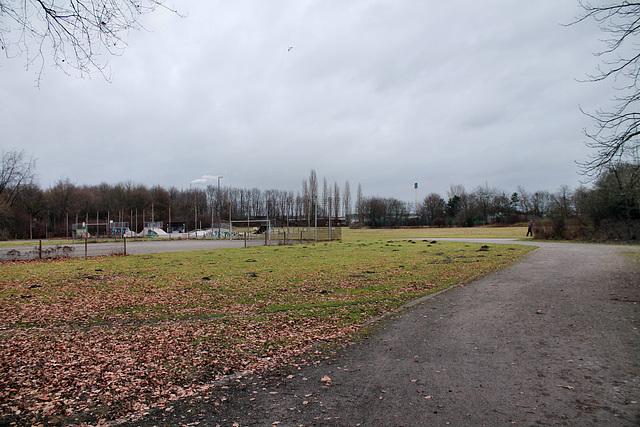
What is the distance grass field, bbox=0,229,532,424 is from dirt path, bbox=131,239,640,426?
685mm

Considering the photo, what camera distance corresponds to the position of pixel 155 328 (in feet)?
22.3

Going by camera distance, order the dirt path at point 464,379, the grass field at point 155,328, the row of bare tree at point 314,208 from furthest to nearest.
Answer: the row of bare tree at point 314,208 → the grass field at point 155,328 → the dirt path at point 464,379

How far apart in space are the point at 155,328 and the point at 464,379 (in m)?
5.33

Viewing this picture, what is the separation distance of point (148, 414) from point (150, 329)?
3.38 m

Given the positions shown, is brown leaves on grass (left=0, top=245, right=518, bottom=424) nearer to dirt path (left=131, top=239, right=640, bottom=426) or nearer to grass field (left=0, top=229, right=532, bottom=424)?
grass field (left=0, top=229, right=532, bottom=424)

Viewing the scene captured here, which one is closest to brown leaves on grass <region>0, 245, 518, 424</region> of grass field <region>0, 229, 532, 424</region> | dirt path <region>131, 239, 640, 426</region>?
grass field <region>0, 229, 532, 424</region>

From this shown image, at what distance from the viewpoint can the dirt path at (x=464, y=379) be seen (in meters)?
3.53

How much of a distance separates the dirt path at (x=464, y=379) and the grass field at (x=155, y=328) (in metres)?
0.68

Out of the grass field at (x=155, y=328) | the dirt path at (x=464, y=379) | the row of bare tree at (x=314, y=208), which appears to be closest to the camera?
the dirt path at (x=464, y=379)

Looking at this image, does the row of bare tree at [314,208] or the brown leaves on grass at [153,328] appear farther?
the row of bare tree at [314,208]

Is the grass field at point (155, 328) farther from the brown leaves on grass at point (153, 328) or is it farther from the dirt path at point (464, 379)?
the dirt path at point (464, 379)

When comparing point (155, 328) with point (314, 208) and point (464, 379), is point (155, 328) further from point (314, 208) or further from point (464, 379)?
point (314, 208)

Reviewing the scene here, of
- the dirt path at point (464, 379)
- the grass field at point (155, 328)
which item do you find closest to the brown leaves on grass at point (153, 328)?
the grass field at point (155, 328)

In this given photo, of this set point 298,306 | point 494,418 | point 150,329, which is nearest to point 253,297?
point 298,306
